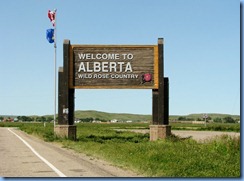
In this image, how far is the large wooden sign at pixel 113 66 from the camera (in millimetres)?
33031

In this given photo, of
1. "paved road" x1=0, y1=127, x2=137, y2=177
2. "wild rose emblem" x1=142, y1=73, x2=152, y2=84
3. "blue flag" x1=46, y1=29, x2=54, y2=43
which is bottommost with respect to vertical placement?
"paved road" x1=0, y1=127, x2=137, y2=177

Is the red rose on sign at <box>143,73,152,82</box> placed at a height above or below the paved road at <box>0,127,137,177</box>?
above

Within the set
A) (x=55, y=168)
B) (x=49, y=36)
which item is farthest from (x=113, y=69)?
(x=55, y=168)

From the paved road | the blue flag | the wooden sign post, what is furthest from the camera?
the blue flag

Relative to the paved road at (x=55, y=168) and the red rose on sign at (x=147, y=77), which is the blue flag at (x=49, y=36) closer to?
the red rose on sign at (x=147, y=77)

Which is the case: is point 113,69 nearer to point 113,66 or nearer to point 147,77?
point 113,66

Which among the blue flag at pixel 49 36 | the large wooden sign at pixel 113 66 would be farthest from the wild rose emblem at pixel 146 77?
the blue flag at pixel 49 36

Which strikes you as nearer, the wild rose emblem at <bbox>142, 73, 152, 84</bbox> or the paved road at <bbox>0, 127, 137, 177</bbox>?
the paved road at <bbox>0, 127, 137, 177</bbox>

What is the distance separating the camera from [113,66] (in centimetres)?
3322

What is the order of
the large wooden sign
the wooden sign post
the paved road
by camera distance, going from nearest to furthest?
the paved road
the wooden sign post
the large wooden sign

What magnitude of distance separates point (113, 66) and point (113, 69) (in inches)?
9.6

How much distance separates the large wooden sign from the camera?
3303cm

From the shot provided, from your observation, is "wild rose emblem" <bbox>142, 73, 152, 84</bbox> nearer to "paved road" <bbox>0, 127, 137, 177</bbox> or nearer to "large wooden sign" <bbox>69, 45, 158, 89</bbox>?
"large wooden sign" <bbox>69, 45, 158, 89</bbox>

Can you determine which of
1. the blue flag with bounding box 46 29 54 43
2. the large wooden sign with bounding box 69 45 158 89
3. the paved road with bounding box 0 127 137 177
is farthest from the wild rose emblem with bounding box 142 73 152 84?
the paved road with bounding box 0 127 137 177
